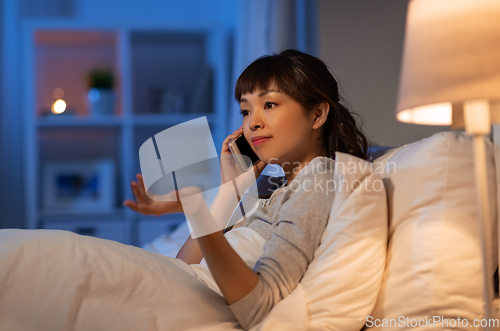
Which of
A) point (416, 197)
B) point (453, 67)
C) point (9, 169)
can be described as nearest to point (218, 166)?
point (416, 197)

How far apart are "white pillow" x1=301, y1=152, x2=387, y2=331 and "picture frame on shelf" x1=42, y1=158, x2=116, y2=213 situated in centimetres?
217

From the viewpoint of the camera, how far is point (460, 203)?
2.58ft

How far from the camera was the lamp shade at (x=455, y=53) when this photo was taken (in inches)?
25.8

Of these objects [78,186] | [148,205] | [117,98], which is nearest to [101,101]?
[117,98]

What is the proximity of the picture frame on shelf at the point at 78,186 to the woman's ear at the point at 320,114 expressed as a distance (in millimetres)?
1915

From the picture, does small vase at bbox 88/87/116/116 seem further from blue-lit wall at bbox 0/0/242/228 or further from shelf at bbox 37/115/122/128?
blue-lit wall at bbox 0/0/242/228

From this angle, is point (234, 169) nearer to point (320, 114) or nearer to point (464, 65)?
point (320, 114)

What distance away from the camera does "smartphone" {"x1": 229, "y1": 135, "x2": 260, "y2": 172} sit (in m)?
1.35

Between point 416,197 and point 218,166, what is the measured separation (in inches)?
25.5

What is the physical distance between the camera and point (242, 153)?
1.36 meters

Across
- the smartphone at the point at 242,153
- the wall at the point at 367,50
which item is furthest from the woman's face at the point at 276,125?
the wall at the point at 367,50

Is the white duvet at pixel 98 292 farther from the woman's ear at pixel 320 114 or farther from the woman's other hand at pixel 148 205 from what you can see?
the woman's ear at pixel 320 114

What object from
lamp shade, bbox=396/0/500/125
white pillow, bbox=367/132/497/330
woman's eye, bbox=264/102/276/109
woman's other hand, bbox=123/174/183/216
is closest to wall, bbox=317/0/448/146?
woman's eye, bbox=264/102/276/109

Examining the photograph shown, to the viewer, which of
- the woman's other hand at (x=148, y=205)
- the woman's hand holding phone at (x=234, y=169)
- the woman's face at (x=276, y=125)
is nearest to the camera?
the woman's other hand at (x=148, y=205)
